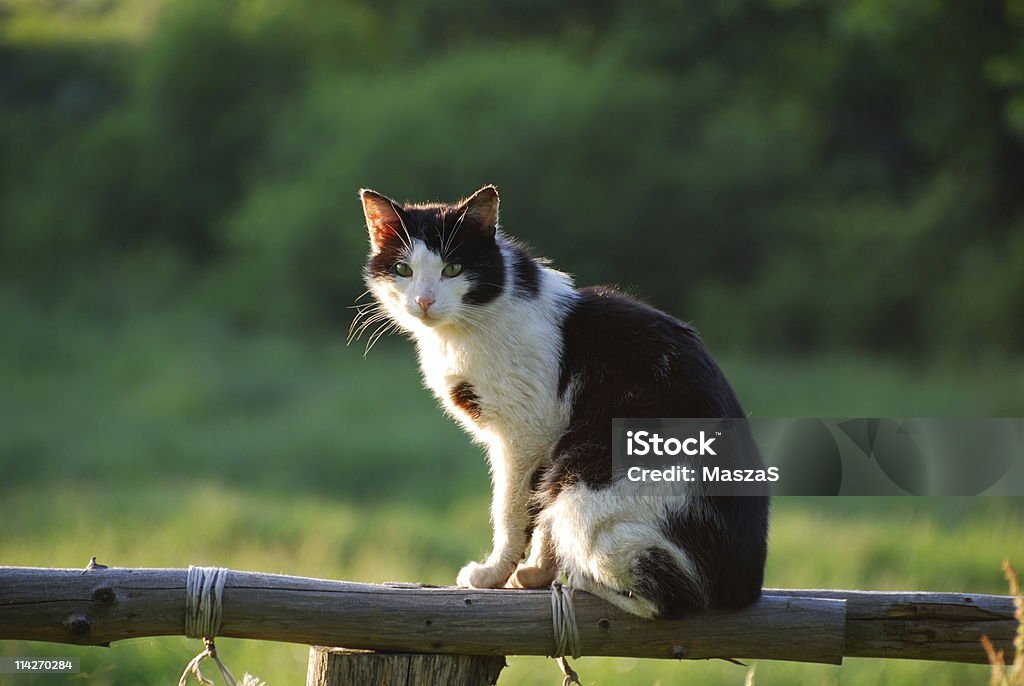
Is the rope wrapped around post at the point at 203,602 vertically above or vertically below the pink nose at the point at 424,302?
below

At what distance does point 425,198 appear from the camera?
51.4ft

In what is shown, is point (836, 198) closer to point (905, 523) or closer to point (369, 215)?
point (905, 523)

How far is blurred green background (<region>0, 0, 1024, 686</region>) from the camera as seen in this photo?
33.4 feet

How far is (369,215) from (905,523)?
25.9 ft

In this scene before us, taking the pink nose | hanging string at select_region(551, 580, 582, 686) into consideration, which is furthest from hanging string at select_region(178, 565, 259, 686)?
the pink nose

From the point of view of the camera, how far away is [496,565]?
3475mm

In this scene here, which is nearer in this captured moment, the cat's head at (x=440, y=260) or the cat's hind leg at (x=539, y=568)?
the cat's hind leg at (x=539, y=568)

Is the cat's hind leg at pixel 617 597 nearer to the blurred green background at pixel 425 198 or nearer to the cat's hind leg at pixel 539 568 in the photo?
the cat's hind leg at pixel 539 568

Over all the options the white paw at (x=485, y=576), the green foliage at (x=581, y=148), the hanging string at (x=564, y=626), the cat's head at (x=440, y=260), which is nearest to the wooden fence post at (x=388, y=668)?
the hanging string at (x=564, y=626)

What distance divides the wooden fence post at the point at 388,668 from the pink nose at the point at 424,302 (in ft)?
3.66

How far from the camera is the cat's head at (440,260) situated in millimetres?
3570

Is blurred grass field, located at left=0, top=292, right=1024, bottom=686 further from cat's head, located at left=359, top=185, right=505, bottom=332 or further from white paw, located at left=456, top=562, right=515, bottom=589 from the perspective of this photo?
cat's head, located at left=359, top=185, right=505, bottom=332

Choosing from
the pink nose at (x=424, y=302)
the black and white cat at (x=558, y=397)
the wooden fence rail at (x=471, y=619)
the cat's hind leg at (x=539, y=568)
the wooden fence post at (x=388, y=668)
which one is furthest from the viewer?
the pink nose at (x=424, y=302)

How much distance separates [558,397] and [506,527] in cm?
46
